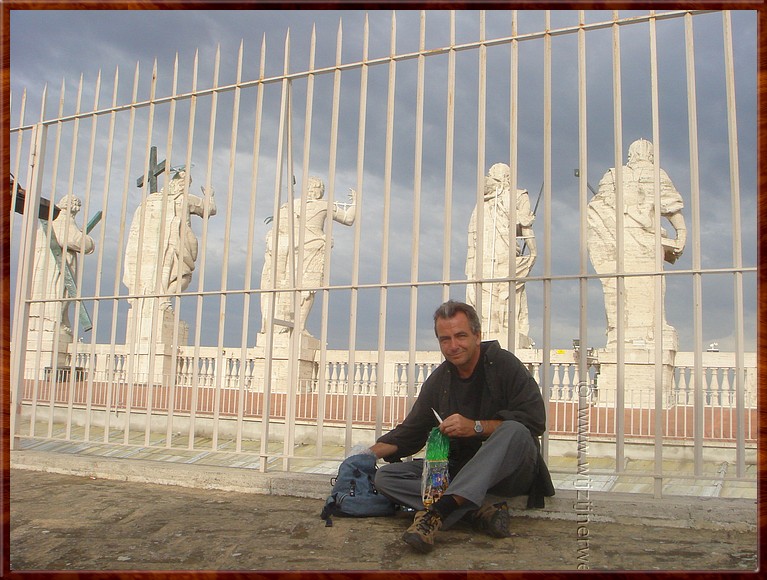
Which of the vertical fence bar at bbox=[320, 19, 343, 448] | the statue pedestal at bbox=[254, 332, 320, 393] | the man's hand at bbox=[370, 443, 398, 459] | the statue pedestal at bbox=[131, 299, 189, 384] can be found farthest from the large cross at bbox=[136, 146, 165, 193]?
the man's hand at bbox=[370, 443, 398, 459]

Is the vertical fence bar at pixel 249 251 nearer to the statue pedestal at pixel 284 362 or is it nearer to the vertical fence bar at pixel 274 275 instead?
the vertical fence bar at pixel 274 275

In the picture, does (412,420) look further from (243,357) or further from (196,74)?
(196,74)

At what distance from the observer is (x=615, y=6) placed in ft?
5.58

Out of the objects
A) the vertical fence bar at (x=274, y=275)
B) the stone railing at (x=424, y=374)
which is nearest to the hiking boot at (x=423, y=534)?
the vertical fence bar at (x=274, y=275)

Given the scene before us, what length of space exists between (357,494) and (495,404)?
→ 0.72 meters

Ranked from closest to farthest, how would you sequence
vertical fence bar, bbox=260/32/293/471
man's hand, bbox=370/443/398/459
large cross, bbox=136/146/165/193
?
man's hand, bbox=370/443/398/459, vertical fence bar, bbox=260/32/293/471, large cross, bbox=136/146/165/193

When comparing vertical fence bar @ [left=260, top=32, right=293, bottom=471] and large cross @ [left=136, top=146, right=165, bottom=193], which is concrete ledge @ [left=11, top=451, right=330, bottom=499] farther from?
large cross @ [left=136, top=146, right=165, bottom=193]

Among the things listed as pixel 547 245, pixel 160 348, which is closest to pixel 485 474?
pixel 547 245

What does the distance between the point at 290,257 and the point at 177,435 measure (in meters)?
4.61

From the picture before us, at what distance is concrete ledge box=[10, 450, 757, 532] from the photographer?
2.80 meters

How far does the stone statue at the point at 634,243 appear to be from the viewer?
35.4ft

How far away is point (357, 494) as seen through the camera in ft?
9.68

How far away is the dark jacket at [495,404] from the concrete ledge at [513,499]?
19 centimetres

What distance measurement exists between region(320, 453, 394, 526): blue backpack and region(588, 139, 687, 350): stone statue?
27.6 ft
